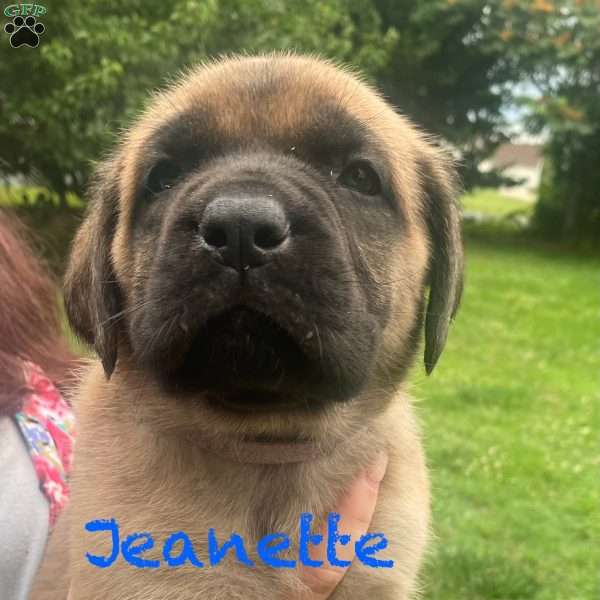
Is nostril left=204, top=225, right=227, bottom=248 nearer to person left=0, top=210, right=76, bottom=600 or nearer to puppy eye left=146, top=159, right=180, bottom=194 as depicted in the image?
puppy eye left=146, top=159, right=180, bottom=194

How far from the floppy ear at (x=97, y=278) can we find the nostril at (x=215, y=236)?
73 centimetres

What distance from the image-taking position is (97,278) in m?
2.30

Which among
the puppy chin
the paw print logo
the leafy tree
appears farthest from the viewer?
the leafy tree

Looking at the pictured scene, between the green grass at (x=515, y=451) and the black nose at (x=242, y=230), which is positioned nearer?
the black nose at (x=242, y=230)

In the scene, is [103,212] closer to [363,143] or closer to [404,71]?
[363,143]

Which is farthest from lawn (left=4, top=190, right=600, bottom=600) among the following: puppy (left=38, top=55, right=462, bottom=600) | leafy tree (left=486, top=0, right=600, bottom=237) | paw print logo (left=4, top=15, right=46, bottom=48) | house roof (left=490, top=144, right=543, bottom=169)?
house roof (left=490, top=144, right=543, bottom=169)

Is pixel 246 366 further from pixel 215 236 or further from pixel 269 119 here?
pixel 269 119

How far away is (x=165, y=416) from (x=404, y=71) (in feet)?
45.3

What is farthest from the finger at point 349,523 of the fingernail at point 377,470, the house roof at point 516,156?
the house roof at point 516,156

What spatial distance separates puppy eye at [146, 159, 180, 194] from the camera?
2.11 m

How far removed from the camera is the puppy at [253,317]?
1656 millimetres

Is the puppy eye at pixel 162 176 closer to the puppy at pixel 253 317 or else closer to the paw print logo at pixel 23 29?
the puppy at pixel 253 317

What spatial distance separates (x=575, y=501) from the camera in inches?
209

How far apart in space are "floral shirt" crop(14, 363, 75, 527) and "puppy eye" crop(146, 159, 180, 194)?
1060mm
